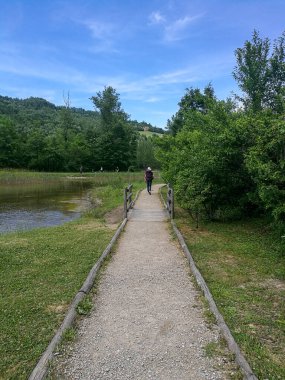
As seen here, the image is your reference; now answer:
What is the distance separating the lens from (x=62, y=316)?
5156 millimetres

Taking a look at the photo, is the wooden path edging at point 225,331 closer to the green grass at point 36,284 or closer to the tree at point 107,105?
the green grass at point 36,284

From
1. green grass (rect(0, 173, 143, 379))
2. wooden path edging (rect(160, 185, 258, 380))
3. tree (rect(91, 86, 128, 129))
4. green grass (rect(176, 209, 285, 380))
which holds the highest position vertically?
tree (rect(91, 86, 128, 129))

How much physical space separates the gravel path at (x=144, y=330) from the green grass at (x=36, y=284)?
485mm

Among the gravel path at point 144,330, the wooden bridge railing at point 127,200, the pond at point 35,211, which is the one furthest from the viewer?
the pond at point 35,211

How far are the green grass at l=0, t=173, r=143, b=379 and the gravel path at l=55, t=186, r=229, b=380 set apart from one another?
49cm

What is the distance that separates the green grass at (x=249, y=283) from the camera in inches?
167

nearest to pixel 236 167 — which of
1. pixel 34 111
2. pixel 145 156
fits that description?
pixel 145 156

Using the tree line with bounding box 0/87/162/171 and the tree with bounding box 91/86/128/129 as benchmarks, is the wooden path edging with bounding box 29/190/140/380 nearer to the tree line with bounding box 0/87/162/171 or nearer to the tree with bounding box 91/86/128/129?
the tree line with bounding box 0/87/162/171

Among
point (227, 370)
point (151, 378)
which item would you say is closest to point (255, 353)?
point (227, 370)

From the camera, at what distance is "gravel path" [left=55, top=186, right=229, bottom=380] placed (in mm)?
3764

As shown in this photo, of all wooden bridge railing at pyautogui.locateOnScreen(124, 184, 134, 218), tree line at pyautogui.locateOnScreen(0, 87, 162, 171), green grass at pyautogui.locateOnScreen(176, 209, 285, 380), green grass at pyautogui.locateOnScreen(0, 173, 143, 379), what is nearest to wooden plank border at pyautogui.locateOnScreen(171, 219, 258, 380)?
green grass at pyautogui.locateOnScreen(176, 209, 285, 380)

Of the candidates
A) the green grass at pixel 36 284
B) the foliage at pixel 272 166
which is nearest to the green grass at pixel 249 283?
the foliage at pixel 272 166

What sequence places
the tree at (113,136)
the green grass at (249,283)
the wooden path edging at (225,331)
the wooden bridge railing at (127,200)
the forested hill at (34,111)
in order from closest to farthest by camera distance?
the wooden path edging at (225,331)
the green grass at (249,283)
the wooden bridge railing at (127,200)
the tree at (113,136)
the forested hill at (34,111)

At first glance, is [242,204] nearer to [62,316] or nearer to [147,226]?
[147,226]
